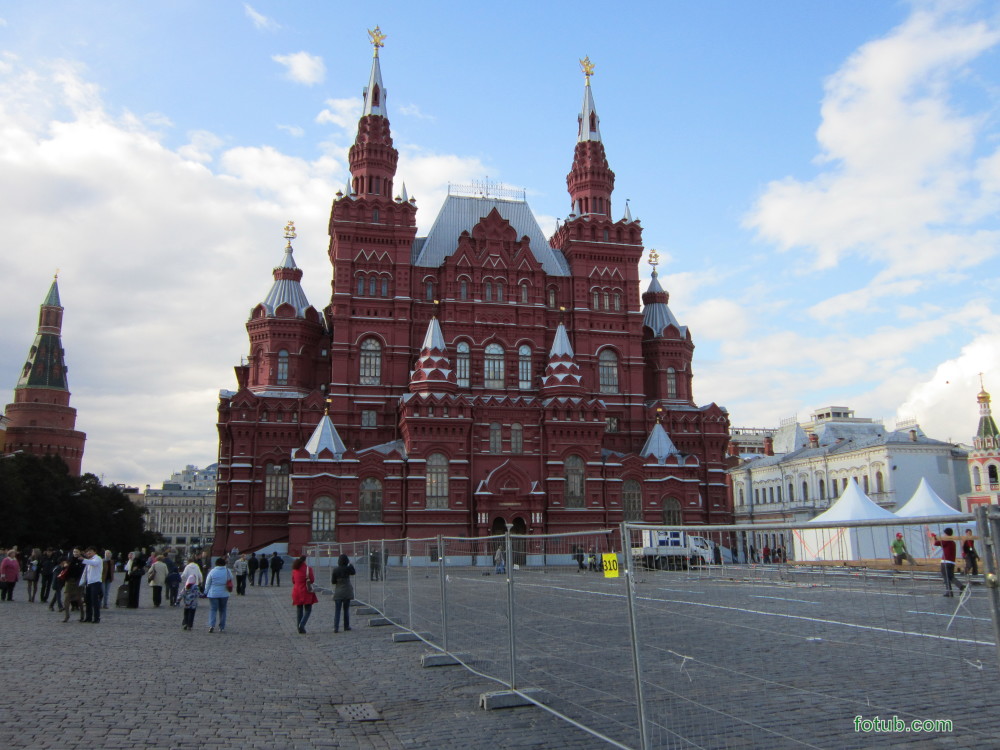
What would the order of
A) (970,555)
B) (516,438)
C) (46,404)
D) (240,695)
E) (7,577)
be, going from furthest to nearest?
(46,404) < (516,438) < (7,577) < (240,695) < (970,555)

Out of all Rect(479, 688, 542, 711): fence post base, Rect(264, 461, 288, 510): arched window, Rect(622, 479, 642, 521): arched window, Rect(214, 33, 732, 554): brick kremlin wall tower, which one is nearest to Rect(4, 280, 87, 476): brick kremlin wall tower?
→ Rect(214, 33, 732, 554): brick kremlin wall tower

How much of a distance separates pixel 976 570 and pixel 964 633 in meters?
0.37

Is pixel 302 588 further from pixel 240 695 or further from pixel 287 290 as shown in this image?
pixel 287 290

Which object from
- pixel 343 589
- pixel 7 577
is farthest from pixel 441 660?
pixel 7 577

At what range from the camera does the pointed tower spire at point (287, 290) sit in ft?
187

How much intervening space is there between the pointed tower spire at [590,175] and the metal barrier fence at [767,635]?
2101 inches

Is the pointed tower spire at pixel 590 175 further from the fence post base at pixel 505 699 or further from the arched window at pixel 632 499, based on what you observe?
the fence post base at pixel 505 699

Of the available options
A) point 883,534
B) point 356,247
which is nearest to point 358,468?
point 356,247

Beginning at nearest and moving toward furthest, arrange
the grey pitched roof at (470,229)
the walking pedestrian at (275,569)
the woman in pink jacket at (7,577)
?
the woman in pink jacket at (7,577)
the walking pedestrian at (275,569)
the grey pitched roof at (470,229)

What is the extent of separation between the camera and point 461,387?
54.3 m

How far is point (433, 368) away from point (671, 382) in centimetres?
1928

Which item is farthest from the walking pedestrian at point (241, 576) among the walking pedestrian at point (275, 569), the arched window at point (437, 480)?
the arched window at point (437, 480)

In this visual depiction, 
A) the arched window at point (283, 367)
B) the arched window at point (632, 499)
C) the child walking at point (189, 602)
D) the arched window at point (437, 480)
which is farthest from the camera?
the arched window at point (283, 367)

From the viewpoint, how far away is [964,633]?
4777 millimetres
